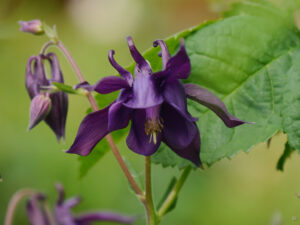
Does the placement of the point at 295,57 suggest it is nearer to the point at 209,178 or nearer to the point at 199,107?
the point at 199,107

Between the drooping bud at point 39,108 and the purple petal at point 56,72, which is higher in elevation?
the purple petal at point 56,72

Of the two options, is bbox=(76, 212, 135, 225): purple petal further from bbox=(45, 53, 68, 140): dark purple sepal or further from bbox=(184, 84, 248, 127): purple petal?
bbox=(184, 84, 248, 127): purple petal

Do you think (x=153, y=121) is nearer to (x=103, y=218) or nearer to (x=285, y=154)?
(x=285, y=154)

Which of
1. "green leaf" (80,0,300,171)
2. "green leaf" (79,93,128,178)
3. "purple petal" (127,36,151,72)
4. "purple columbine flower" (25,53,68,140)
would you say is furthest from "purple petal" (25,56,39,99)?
"purple petal" (127,36,151,72)

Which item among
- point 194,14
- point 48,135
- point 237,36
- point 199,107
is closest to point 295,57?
point 237,36

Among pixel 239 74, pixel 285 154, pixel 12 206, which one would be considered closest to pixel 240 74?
pixel 239 74

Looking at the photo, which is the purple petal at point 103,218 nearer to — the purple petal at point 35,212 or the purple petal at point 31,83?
the purple petal at point 35,212

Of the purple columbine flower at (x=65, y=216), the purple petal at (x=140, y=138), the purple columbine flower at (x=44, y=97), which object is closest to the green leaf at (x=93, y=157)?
the purple columbine flower at (x=44, y=97)
